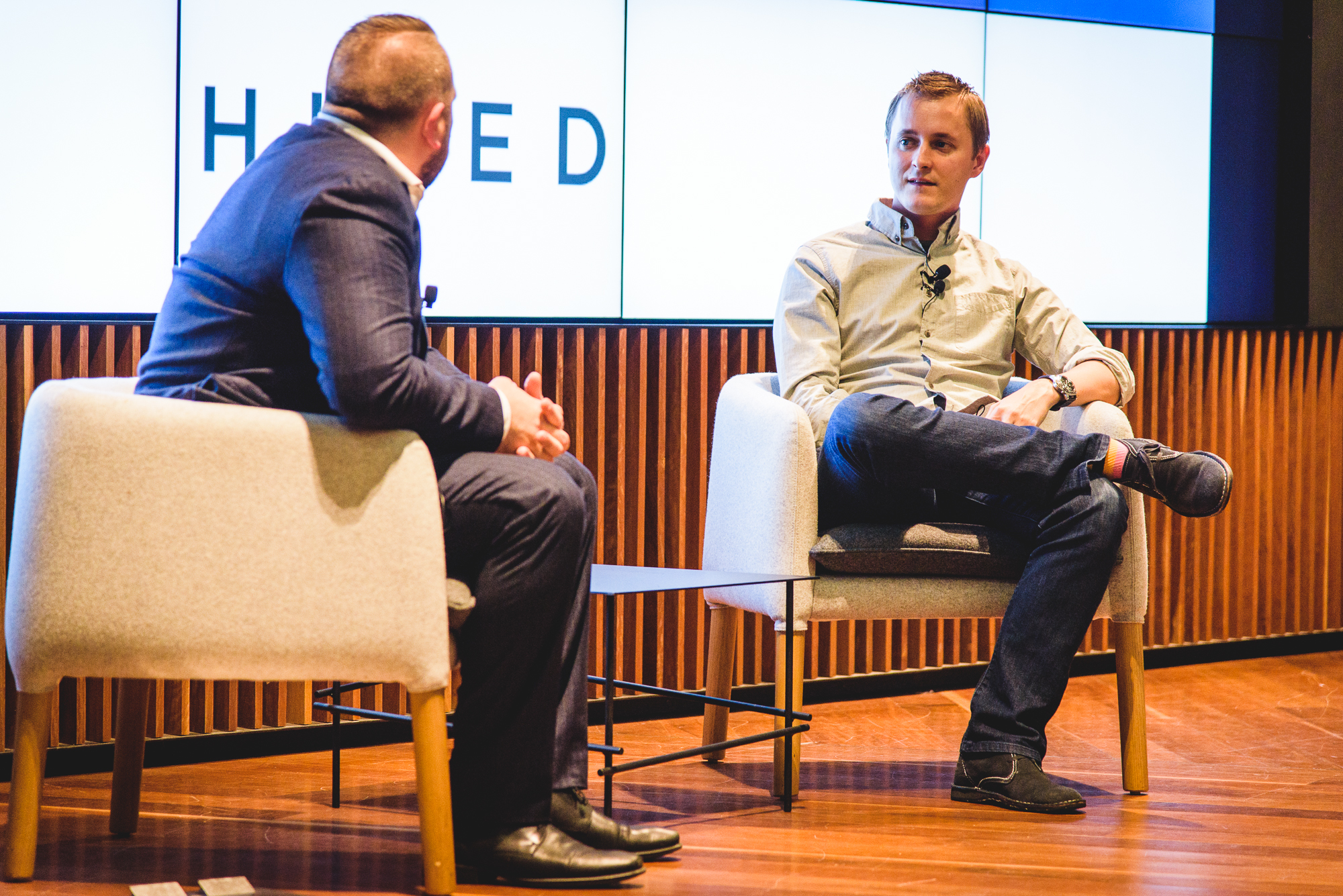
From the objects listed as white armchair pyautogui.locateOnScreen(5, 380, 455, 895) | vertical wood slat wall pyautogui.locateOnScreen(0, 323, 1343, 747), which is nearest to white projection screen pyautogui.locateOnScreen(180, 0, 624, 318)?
vertical wood slat wall pyautogui.locateOnScreen(0, 323, 1343, 747)

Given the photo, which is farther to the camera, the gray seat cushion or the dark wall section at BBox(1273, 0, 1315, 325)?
the dark wall section at BBox(1273, 0, 1315, 325)

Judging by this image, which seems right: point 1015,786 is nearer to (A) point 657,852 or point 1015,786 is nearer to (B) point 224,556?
→ (A) point 657,852

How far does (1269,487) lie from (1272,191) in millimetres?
987

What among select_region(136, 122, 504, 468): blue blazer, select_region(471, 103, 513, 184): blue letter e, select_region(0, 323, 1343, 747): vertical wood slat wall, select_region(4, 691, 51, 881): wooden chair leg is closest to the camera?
select_region(136, 122, 504, 468): blue blazer

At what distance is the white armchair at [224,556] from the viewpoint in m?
1.97

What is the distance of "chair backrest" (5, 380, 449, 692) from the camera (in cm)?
197

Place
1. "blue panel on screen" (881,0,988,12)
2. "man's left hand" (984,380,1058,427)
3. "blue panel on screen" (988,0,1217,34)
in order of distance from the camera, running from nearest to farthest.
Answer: "man's left hand" (984,380,1058,427), "blue panel on screen" (881,0,988,12), "blue panel on screen" (988,0,1217,34)

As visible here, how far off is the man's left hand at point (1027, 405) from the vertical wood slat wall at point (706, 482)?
1.06 metres

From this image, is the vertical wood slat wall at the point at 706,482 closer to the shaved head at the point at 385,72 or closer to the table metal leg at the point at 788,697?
the table metal leg at the point at 788,697

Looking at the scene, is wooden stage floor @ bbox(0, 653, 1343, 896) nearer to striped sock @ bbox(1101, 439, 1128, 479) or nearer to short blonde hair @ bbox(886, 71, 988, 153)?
striped sock @ bbox(1101, 439, 1128, 479)

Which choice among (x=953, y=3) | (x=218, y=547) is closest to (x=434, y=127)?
(x=218, y=547)

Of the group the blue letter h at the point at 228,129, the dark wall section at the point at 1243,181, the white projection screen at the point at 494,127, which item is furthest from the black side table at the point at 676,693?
the dark wall section at the point at 1243,181

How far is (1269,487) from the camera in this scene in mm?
4531

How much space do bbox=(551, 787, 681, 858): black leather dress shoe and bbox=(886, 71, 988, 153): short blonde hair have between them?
5.59ft
